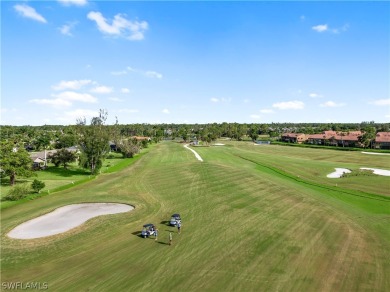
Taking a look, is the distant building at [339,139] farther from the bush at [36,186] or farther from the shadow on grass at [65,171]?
the bush at [36,186]

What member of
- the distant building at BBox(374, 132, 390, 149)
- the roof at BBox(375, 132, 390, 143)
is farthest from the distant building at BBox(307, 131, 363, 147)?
the roof at BBox(375, 132, 390, 143)

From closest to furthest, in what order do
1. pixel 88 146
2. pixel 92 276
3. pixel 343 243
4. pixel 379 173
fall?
1. pixel 92 276
2. pixel 343 243
3. pixel 379 173
4. pixel 88 146

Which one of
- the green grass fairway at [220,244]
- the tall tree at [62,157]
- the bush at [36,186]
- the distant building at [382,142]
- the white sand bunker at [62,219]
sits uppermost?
the distant building at [382,142]

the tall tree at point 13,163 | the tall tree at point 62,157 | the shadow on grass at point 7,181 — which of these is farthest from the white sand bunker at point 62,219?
the tall tree at point 62,157

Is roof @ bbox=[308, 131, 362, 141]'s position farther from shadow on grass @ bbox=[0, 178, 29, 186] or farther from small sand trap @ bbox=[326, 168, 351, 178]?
shadow on grass @ bbox=[0, 178, 29, 186]

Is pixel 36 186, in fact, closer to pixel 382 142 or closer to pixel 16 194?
pixel 16 194

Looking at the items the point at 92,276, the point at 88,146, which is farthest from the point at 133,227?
the point at 88,146

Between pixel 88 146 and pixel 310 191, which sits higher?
pixel 88 146

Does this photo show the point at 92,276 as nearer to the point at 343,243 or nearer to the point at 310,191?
the point at 343,243
